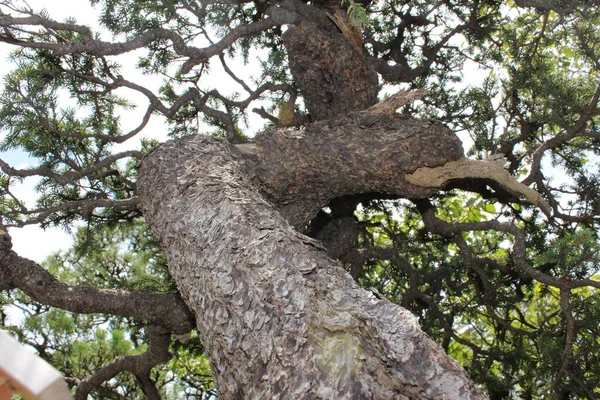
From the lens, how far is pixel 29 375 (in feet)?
1.83

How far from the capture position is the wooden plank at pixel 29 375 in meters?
0.55

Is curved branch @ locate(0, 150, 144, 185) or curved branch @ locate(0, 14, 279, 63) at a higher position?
curved branch @ locate(0, 14, 279, 63)

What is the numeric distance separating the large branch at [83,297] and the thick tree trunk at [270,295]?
18.8 inches

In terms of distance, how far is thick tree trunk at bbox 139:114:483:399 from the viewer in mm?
1180

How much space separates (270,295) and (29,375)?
0.83 m

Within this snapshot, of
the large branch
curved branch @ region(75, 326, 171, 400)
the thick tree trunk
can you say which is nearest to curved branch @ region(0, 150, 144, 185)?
the large branch

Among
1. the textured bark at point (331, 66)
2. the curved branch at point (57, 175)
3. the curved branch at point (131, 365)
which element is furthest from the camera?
the textured bark at point (331, 66)

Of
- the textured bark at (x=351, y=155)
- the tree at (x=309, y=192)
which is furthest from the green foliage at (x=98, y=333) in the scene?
the textured bark at (x=351, y=155)

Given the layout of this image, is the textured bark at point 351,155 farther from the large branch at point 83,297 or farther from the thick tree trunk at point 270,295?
the large branch at point 83,297

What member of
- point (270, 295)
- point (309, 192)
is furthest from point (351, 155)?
point (270, 295)

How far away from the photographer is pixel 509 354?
3201 mm

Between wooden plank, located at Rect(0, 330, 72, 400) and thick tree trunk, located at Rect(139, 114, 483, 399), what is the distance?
659 mm

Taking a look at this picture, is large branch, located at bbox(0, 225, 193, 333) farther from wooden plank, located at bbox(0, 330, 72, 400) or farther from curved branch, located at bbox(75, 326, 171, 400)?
wooden plank, located at bbox(0, 330, 72, 400)

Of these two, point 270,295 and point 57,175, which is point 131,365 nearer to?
point 57,175
